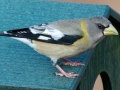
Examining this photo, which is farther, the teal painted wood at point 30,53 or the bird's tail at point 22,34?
the bird's tail at point 22,34

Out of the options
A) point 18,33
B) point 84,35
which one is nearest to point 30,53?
point 18,33

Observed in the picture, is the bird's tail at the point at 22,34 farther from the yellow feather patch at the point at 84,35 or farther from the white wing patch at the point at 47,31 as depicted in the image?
the yellow feather patch at the point at 84,35

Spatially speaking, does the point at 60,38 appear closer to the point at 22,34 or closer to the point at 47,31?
the point at 47,31

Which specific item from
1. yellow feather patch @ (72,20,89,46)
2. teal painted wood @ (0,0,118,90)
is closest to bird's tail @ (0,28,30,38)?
teal painted wood @ (0,0,118,90)

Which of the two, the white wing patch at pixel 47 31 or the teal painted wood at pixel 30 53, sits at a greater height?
the white wing patch at pixel 47 31

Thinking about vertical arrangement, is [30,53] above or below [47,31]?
below

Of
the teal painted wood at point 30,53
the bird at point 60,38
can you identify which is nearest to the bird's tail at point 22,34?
the bird at point 60,38

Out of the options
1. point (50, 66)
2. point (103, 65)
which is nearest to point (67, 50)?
point (50, 66)

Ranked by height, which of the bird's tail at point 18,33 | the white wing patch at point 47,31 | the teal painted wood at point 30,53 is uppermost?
the white wing patch at point 47,31
